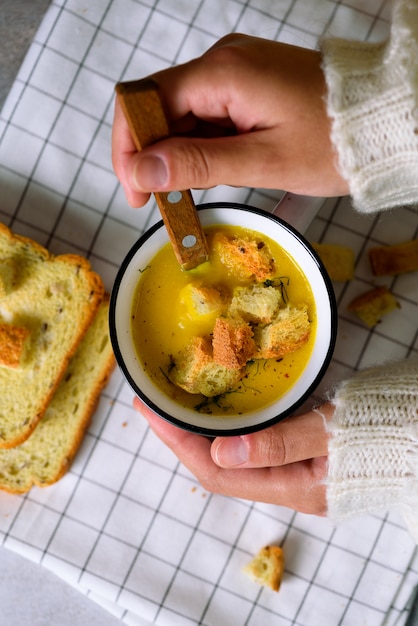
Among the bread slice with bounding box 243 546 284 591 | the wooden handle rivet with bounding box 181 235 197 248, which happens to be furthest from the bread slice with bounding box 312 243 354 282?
the bread slice with bounding box 243 546 284 591

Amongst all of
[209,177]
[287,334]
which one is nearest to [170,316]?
[287,334]

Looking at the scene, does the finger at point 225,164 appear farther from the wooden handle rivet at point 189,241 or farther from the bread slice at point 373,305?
the bread slice at point 373,305

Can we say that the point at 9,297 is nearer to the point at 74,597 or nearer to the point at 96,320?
the point at 96,320

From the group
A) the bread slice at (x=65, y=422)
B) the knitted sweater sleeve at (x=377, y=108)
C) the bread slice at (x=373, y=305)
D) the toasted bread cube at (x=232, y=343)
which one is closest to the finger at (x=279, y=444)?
the toasted bread cube at (x=232, y=343)

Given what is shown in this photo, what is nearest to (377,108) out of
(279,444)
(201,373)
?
(201,373)

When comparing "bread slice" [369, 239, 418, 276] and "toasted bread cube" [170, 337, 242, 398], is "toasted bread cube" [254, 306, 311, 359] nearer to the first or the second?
"toasted bread cube" [170, 337, 242, 398]

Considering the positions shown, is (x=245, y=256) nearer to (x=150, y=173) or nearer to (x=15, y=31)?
(x=150, y=173)
